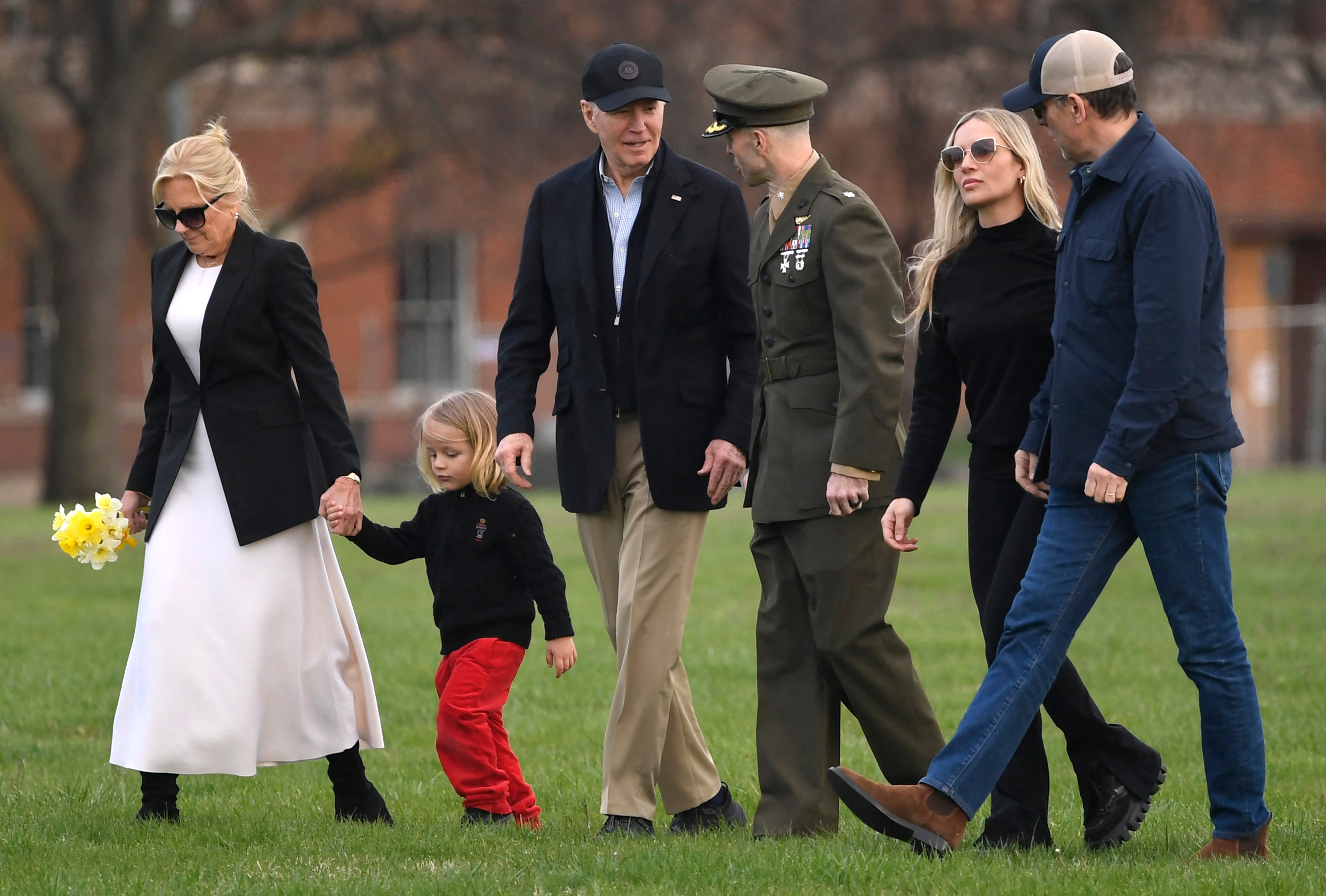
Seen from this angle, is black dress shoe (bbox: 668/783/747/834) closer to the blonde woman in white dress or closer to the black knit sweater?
the black knit sweater

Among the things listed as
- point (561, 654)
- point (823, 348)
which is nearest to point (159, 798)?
point (561, 654)

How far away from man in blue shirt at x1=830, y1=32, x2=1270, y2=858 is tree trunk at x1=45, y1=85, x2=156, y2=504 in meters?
16.8

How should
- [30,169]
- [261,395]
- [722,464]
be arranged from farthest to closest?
[30,169]
[261,395]
[722,464]

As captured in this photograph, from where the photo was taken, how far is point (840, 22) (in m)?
21.8

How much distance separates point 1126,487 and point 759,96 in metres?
1.61

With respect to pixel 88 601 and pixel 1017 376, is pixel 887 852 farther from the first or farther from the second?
pixel 88 601

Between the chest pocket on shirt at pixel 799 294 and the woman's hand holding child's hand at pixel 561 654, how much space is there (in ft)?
3.88

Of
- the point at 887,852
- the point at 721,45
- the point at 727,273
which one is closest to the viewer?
the point at 887,852

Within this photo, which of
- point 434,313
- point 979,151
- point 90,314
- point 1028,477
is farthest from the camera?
point 434,313

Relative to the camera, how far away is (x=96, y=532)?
593cm

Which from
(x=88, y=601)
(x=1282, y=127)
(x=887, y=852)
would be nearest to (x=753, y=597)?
(x=88, y=601)

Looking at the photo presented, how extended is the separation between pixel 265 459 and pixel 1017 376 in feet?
7.55

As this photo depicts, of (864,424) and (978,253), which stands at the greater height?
(978,253)

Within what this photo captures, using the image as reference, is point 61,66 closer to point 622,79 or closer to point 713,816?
point 622,79
